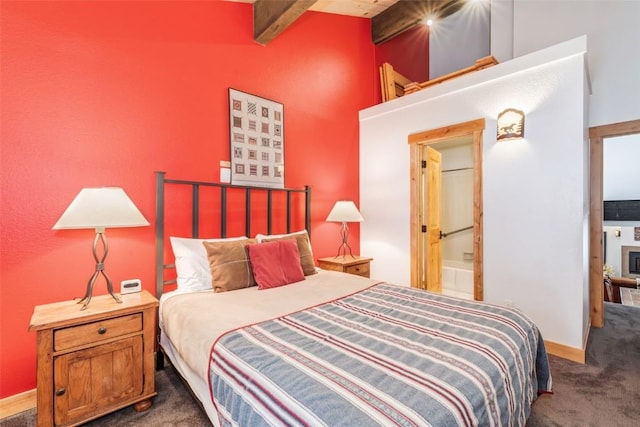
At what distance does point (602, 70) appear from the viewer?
315 centimetres

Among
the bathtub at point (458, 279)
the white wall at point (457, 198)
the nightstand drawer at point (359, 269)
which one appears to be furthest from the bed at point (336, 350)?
the white wall at point (457, 198)

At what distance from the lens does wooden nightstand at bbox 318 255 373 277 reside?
327 cm

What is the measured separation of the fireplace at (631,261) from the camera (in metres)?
6.05

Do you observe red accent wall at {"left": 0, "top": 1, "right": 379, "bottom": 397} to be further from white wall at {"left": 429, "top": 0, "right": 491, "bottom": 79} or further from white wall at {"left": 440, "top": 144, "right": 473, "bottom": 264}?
white wall at {"left": 440, "top": 144, "right": 473, "bottom": 264}

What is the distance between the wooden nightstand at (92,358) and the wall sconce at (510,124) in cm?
320

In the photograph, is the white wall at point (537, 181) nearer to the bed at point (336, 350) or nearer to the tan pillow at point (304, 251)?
the bed at point (336, 350)

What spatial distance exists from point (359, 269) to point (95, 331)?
8.13 ft

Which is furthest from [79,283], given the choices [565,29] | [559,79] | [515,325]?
[565,29]

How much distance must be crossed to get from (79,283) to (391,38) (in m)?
4.55

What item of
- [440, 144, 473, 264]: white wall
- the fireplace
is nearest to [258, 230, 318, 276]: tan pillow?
[440, 144, 473, 264]: white wall

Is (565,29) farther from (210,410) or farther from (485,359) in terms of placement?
(210,410)

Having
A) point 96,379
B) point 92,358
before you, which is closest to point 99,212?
point 92,358

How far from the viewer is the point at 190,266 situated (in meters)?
2.28

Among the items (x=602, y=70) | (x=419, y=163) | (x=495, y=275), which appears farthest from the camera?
(x=419, y=163)
